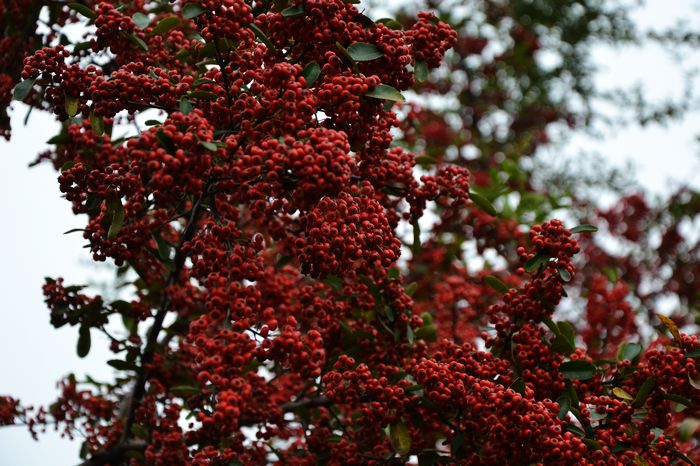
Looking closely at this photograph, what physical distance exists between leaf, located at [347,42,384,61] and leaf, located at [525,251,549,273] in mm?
1052

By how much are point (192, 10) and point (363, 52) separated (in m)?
0.64

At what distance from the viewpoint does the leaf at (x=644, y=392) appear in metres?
2.71

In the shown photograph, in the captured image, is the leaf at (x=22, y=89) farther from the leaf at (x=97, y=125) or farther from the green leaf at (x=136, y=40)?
the green leaf at (x=136, y=40)

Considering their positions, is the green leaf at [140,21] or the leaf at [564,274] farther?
the green leaf at [140,21]

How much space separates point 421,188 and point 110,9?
1.51 m

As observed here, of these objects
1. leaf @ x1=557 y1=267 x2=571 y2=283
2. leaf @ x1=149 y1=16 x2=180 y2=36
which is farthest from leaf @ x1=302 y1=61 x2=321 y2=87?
leaf @ x1=557 y1=267 x2=571 y2=283

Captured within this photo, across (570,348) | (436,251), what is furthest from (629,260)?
(570,348)

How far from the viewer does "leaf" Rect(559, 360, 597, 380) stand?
2.86 metres

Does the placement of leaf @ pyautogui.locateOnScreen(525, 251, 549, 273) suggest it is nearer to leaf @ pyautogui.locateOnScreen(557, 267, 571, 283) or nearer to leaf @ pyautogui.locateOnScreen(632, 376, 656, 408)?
leaf @ pyautogui.locateOnScreen(557, 267, 571, 283)

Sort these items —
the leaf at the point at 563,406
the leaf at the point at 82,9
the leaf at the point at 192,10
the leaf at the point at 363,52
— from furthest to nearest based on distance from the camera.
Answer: the leaf at the point at 82,9, the leaf at the point at 563,406, the leaf at the point at 363,52, the leaf at the point at 192,10

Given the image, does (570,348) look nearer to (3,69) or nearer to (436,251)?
(436,251)

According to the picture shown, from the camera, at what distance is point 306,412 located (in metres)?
3.48

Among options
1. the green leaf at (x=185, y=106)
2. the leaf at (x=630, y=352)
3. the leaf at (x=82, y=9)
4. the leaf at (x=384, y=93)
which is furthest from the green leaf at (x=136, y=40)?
the leaf at (x=630, y=352)

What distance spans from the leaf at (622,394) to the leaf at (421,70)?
5.07 feet
